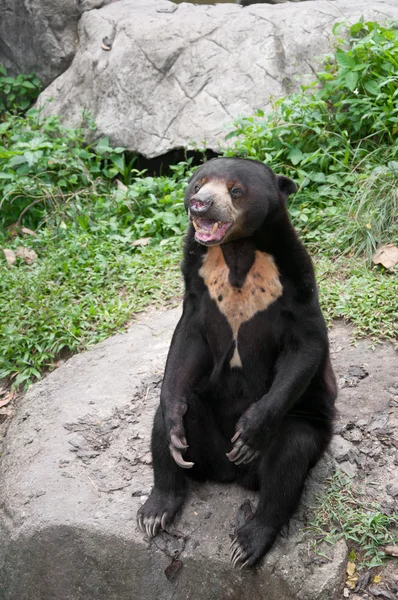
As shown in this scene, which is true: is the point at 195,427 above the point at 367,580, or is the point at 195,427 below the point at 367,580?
above

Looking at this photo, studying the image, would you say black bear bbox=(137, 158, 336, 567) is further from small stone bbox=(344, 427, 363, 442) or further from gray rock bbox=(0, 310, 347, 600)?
small stone bbox=(344, 427, 363, 442)

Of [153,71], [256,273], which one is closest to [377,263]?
[256,273]

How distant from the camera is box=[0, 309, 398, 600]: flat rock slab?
344 centimetres

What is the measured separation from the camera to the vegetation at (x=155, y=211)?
5492 millimetres

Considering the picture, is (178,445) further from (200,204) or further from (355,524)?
(200,204)

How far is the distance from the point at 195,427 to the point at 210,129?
4.16 m

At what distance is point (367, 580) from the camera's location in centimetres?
338

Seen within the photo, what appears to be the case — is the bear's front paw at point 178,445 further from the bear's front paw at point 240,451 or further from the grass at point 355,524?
the grass at point 355,524

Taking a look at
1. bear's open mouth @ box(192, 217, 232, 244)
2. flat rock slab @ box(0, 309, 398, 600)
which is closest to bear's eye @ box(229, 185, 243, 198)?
bear's open mouth @ box(192, 217, 232, 244)

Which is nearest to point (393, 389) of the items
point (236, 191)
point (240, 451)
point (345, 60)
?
point (240, 451)

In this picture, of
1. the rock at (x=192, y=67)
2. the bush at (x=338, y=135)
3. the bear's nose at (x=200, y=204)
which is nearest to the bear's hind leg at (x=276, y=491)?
the bear's nose at (x=200, y=204)

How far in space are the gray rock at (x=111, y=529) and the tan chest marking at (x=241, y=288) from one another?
797 mm

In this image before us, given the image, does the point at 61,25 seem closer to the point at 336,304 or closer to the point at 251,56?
the point at 251,56

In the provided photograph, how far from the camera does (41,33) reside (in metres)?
8.60
